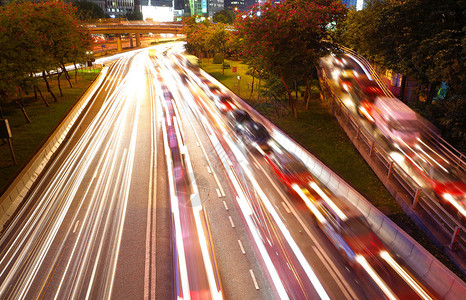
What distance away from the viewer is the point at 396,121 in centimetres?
2281

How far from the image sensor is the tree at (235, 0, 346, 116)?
2248cm

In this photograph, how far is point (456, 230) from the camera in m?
10.7

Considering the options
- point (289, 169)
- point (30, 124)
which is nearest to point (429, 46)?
point (289, 169)

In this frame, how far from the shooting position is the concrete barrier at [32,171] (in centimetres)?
1415

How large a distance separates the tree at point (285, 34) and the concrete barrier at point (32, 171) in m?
16.8

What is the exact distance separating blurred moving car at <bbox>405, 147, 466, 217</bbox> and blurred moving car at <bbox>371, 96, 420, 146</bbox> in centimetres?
209

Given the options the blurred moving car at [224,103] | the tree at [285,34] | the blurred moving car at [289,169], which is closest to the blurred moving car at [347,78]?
the tree at [285,34]

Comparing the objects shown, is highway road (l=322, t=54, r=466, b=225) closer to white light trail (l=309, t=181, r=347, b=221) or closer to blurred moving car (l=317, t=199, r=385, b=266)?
blurred moving car (l=317, t=199, r=385, b=266)

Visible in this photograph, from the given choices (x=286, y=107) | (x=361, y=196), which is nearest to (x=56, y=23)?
(x=286, y=107)

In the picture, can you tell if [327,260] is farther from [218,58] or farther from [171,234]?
[218,58]

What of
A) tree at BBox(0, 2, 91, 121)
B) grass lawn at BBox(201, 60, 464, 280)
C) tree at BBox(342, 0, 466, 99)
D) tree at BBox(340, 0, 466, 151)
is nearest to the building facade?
A: tree at BBox(0, 2, 91, 121)

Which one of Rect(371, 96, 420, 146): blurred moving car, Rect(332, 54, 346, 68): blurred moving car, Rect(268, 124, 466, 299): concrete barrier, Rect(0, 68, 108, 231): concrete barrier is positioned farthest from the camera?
Rect(332, 54, 346, 68): blurred moving car

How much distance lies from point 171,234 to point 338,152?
12873 millimetres

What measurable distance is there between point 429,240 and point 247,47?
62.4 feet
